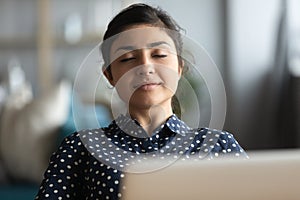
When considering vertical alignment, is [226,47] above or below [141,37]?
below

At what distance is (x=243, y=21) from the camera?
3.69 metres

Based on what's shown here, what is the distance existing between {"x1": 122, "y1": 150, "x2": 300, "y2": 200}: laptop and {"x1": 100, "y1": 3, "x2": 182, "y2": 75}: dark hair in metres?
0.31

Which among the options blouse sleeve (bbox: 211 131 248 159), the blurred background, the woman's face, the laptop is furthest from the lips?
the blurred background

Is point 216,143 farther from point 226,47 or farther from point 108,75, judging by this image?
point 226,47

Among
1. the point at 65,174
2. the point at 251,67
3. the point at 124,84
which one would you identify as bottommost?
the point at 251,67

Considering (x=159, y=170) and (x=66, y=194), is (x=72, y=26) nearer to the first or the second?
(x=66, y=194)

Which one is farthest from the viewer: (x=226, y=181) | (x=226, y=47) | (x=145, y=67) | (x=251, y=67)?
(x=226, y=47)

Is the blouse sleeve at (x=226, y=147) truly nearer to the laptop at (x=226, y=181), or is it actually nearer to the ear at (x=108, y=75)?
the ear at (x=108, y=75)

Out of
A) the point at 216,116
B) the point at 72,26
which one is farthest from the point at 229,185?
the point at 72,26

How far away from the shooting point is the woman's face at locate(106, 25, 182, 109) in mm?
708

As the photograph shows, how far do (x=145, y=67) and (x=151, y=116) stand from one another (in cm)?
7

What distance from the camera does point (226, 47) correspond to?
12.7 ft

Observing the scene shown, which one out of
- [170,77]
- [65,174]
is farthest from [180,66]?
[65,174]

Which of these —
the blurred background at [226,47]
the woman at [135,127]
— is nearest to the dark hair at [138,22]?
the woman at [135,127]
